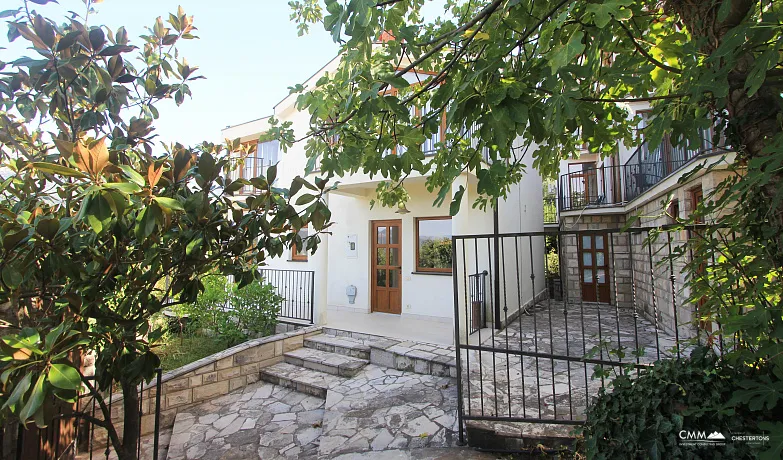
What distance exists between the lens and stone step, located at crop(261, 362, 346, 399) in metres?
5.11

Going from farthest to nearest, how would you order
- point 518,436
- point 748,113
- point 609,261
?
1. point 609,261
2. point 518,436
3. point 748,113

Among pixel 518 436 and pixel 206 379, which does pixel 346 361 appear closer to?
pixel 206 379

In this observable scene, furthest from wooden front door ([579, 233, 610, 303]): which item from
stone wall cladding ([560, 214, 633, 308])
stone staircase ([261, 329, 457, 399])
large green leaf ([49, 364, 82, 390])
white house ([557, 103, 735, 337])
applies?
large green leaf ([49, 364, 82, 390])

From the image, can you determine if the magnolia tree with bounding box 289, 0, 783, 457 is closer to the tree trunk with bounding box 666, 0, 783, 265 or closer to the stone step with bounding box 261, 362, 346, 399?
the tree trunk with bounding box 666, 0, 783, 265

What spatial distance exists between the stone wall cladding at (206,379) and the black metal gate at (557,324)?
10.8ft

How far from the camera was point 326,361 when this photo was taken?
18.7 ft

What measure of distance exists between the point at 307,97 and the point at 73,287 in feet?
5.50

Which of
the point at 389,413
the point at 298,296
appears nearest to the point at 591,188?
the point at 298,296

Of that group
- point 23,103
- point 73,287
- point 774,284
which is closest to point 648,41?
point 774,284

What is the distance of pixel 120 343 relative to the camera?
1.66 m

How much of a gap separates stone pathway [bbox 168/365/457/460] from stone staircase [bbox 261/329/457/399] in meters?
0.13

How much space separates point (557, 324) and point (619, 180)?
234 inches

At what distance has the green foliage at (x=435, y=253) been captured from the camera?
7.94 metres

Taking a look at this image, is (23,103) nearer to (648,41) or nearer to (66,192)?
(66,192)
